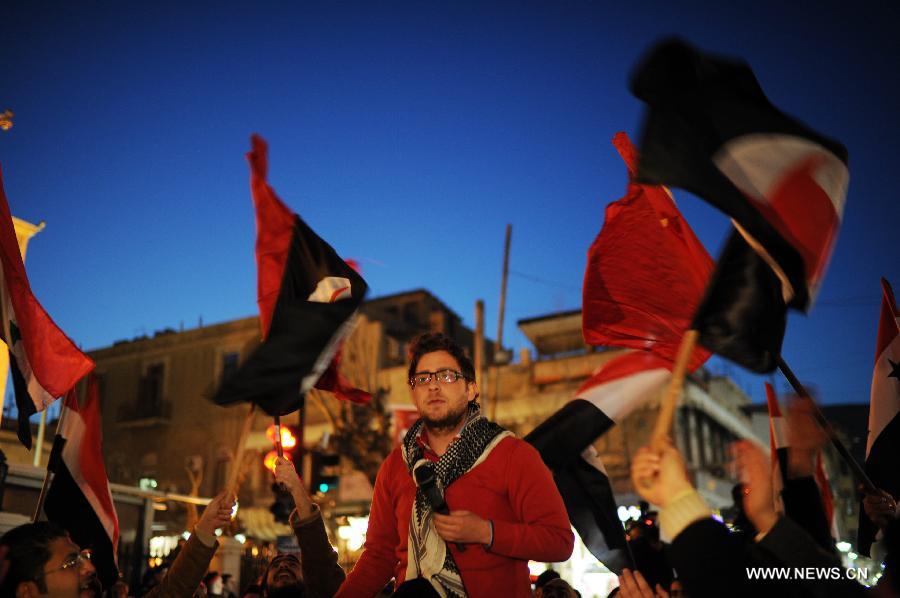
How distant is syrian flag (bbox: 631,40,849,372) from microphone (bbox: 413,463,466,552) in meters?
1.21

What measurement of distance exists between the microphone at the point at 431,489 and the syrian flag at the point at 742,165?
1208 millimetres

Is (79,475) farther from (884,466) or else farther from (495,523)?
(884,466)

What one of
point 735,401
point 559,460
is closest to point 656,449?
point 559,460

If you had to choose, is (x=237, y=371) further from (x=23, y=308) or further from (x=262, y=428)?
(x=262, y=428)

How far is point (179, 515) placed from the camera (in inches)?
1293

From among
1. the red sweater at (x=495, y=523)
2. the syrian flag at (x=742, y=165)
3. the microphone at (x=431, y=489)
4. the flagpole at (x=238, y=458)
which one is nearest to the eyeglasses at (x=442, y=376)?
the red sweater at (x=495, y=523)

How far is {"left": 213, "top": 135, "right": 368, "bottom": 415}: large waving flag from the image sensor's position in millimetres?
3980

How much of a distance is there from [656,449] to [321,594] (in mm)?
2247

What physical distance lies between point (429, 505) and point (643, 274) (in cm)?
236

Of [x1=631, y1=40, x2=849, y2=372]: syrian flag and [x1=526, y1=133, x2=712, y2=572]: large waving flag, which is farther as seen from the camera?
[x1=526, y1=133, x2=712, y2=572]: large waving flag

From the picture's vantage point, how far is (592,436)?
534cm

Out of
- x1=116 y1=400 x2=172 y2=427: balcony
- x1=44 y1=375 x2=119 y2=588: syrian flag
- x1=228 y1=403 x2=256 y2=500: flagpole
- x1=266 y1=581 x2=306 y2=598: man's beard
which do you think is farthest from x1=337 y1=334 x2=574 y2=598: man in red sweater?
x1=116 y1=400 x2=172 y2=427: balcony

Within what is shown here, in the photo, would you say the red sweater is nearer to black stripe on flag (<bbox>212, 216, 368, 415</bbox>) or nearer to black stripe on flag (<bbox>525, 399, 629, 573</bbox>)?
black stripe on flag (<bbox>212, 216, 368, 415</bbox>)

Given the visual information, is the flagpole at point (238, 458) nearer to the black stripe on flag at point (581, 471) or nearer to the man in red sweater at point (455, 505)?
the man in red sweater at point (455, 505)
